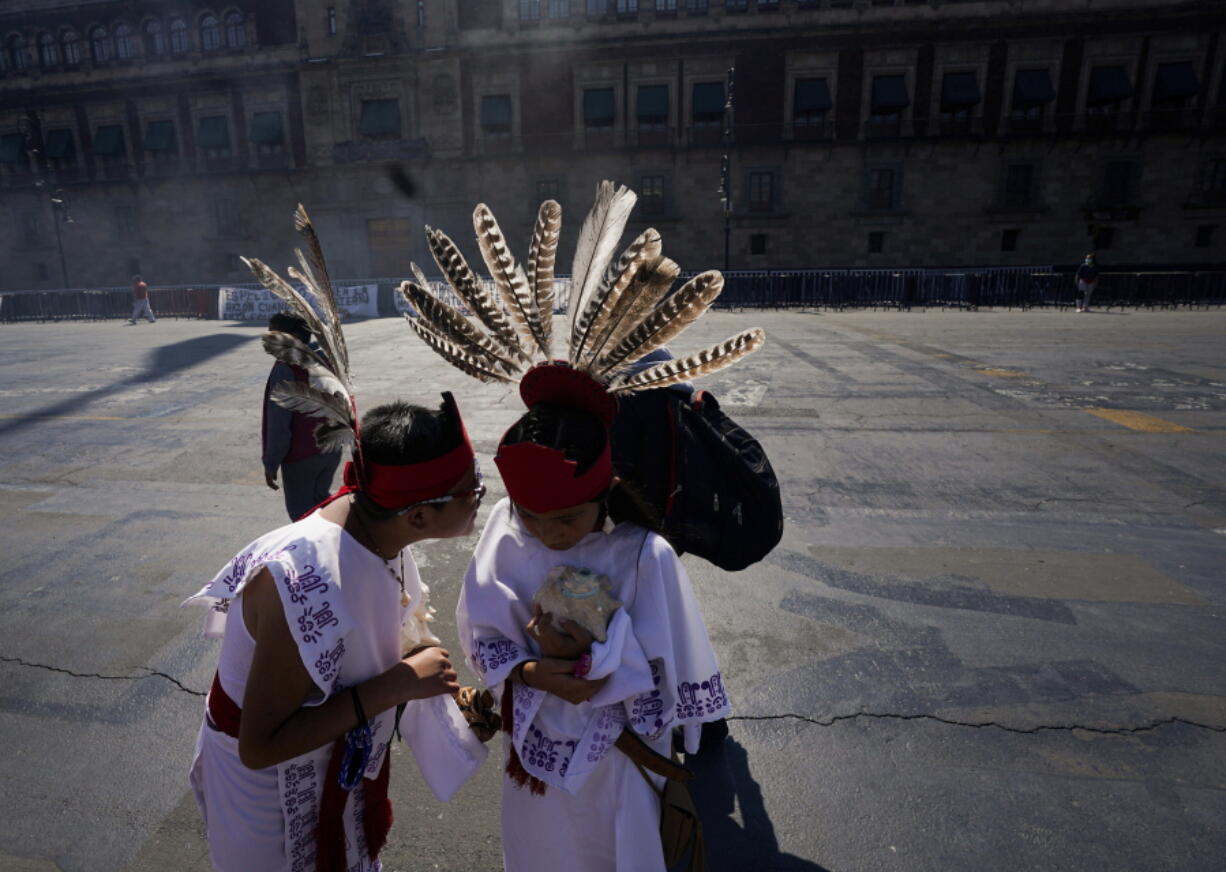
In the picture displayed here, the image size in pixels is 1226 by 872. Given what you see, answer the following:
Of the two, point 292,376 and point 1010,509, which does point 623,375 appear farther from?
point 1010,509

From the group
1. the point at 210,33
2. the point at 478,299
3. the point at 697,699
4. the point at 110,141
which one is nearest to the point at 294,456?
the point at 478,299

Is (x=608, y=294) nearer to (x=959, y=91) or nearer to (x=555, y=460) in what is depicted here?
(x=555, y=460)

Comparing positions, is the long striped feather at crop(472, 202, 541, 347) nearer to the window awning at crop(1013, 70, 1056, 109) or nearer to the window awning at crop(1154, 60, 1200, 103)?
the window awning at crop(1013, 70, 1056, 109)

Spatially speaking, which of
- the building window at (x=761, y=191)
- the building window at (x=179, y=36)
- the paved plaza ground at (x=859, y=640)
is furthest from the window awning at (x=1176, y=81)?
the building window at (x=179, y=36)

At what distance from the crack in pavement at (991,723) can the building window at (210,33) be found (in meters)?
43.6

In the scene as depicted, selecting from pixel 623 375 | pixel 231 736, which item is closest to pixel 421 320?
pixel 623 375

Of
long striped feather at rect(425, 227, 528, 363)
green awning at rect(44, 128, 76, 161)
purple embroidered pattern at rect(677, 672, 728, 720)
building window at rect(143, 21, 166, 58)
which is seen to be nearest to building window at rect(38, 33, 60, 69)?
green awning at rect(44, 128, 76, 161)

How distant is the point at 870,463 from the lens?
691 centimetres

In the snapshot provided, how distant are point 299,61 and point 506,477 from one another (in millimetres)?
40004

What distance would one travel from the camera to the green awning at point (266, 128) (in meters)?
33.9

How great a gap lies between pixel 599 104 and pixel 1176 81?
2519 cm

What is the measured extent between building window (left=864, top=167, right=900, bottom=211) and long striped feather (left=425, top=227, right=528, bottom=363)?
109ft

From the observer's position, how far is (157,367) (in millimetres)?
13195

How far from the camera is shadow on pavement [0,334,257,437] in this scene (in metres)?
9.32
